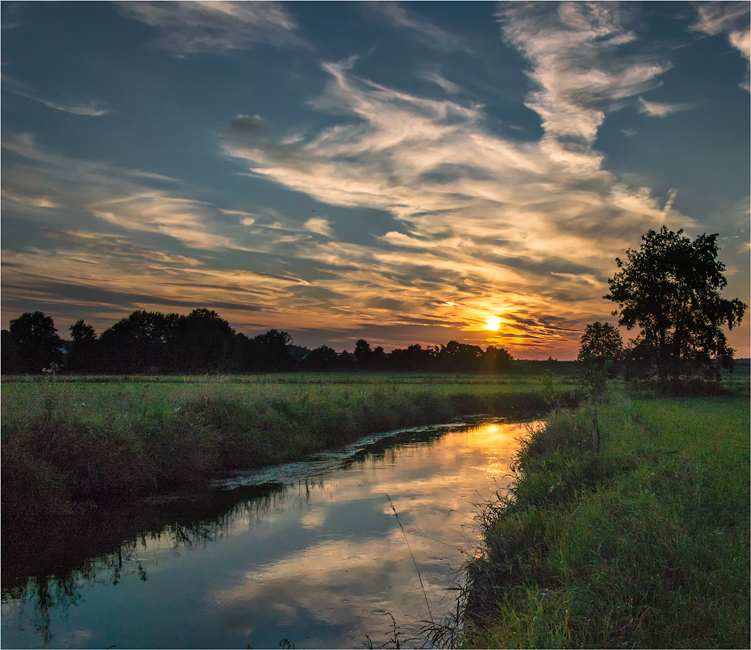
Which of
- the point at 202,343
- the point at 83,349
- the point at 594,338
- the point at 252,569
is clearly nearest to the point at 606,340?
the point at 594,338

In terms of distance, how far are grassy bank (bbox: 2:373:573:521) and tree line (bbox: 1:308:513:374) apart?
17132 millimetres

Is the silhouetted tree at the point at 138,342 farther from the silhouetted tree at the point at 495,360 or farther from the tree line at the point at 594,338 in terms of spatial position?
the silhouetted tree at the point at 495,360

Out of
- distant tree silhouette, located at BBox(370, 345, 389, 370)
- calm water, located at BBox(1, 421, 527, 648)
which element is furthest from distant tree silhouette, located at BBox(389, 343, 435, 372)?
calm water, located at BBox(1, 421, 527, 648)

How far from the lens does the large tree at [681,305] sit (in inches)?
1404

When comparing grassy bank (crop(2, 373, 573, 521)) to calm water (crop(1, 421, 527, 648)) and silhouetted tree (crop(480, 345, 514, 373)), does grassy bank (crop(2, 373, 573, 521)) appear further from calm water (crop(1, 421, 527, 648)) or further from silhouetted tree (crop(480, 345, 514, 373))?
silhouetted tree (crop(480, 345, 514, 373))

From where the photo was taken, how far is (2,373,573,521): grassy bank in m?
10.9

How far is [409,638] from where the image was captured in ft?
21.1

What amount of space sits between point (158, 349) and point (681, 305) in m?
46.4

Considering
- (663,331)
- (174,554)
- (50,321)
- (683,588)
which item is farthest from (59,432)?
(50,321)

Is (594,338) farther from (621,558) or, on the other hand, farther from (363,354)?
(621,558)

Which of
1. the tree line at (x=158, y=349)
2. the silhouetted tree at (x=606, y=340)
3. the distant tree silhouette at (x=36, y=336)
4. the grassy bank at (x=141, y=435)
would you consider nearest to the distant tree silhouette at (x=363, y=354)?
the tree line at (x=158, y=349)

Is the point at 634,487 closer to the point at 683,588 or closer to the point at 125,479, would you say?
the point at 683,588

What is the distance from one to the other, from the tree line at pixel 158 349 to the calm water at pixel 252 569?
83.1 feet

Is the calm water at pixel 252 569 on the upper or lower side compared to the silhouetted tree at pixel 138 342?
lower
